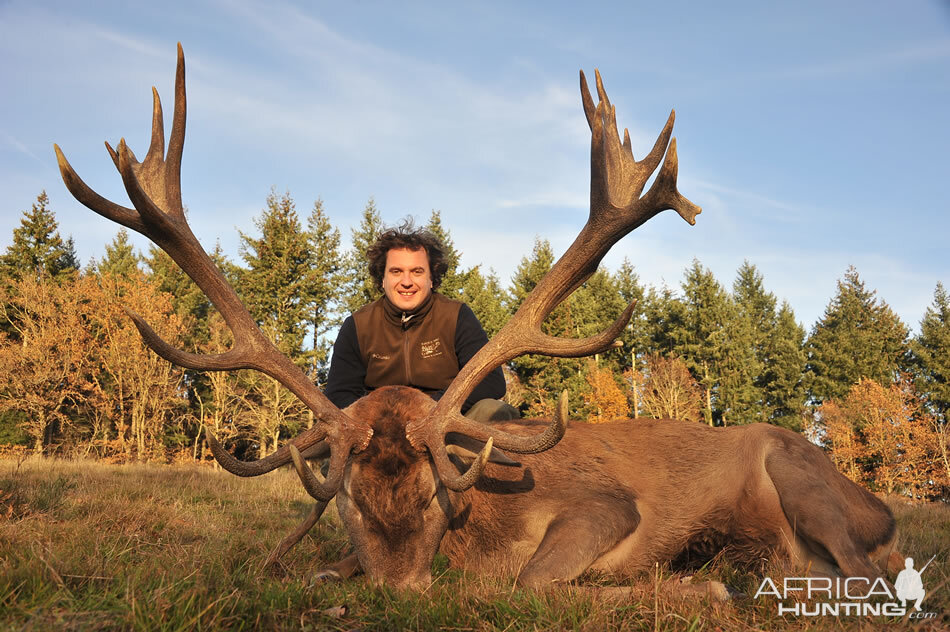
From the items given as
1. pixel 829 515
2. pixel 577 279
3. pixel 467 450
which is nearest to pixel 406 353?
pixel 467 450

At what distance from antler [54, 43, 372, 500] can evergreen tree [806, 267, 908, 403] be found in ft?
154

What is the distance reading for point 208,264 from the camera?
171 inches

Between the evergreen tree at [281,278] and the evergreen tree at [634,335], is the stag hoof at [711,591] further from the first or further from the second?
the evergreen tree at [634,335]

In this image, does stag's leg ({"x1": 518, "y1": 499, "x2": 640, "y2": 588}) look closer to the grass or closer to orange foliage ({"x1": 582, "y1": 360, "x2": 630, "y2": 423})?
the grass

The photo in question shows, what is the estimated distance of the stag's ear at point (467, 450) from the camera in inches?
155

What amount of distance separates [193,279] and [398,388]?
1.73m

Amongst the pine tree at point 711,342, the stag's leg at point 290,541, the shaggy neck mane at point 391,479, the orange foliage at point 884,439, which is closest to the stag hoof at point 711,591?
the shaggy neck mane at point 391,479

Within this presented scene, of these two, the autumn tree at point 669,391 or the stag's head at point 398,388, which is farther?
the autumn tree at point 669,391

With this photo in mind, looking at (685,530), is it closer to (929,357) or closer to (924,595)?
(924,595)

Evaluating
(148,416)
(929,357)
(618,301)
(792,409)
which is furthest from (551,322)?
(929,357)

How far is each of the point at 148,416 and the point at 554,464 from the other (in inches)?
1368

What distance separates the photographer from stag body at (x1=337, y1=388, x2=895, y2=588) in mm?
3580

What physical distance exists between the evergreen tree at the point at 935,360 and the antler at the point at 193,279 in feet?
157

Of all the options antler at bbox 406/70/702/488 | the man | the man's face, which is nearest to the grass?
antler at bbox 406/70/702/488
